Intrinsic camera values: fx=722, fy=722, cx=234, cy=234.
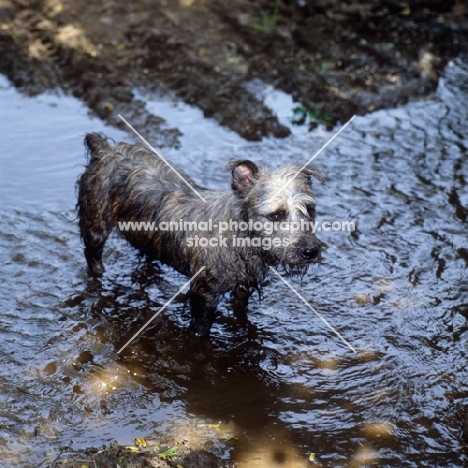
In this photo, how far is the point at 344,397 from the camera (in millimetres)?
6629

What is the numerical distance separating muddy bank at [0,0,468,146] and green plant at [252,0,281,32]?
27 millimetres

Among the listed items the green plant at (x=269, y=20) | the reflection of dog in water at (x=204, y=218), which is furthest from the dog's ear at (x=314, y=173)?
the green plant at (x=269, y=20)

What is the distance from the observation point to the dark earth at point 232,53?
1166 cm

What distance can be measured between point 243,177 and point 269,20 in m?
8.21

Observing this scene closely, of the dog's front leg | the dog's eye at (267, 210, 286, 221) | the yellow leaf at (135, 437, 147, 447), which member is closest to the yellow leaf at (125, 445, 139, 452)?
the yellow leaf at (135, 437, 147, 447)

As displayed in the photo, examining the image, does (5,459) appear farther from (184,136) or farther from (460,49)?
(460,49)

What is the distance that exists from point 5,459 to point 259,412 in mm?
2187

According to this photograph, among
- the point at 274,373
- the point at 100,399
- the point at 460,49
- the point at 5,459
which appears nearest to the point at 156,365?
A: the point at 100,399

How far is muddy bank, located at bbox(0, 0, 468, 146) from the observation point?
460 inches

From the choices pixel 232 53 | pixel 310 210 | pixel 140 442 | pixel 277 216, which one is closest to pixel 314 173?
pixel 310 210

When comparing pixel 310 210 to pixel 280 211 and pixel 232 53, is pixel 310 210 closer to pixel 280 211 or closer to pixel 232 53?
pixel 280 211

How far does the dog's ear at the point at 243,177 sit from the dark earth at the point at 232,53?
4.18 metres

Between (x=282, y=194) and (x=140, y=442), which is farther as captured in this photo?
(x=282, y=194)

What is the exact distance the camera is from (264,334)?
7.52 metres
